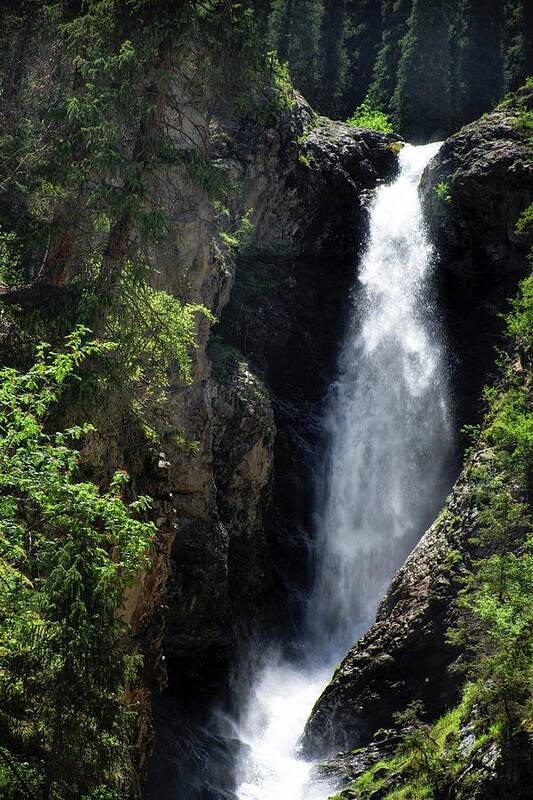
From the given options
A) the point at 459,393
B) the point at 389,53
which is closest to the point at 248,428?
the point at 459,393

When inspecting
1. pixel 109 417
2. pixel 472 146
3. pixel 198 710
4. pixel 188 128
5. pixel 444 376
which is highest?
pixel 472 146

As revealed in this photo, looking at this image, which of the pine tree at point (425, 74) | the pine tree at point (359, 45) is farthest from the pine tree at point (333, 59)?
the pine tree at point (425, 74)

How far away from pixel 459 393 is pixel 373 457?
3.49 meters

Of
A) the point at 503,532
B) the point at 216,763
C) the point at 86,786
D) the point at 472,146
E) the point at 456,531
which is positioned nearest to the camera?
the point at 86,786

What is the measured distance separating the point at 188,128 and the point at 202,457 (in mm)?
9699

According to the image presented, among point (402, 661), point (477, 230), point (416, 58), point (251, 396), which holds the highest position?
point (416, 58)

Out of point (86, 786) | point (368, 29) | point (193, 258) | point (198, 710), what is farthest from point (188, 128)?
point (368, 29)

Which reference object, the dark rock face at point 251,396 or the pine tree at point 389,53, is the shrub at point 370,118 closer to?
the pine tree at point 389,53

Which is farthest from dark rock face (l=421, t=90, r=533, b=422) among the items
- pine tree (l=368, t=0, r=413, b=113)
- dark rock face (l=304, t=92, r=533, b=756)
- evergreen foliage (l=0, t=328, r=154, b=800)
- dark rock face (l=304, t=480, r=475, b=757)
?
evergreen foliage (l=0, t=328, r=154, b=800)

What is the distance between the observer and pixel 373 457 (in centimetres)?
2358

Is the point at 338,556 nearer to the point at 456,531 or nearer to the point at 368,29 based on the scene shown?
the point at 456,531

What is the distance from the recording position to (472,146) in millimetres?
25500

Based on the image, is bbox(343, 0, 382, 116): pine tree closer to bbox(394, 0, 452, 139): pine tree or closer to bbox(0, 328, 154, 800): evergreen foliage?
bbox(394, 0, 452, 139): pine tree

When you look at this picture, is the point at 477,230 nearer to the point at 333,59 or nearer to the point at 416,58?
the point at 416,58
